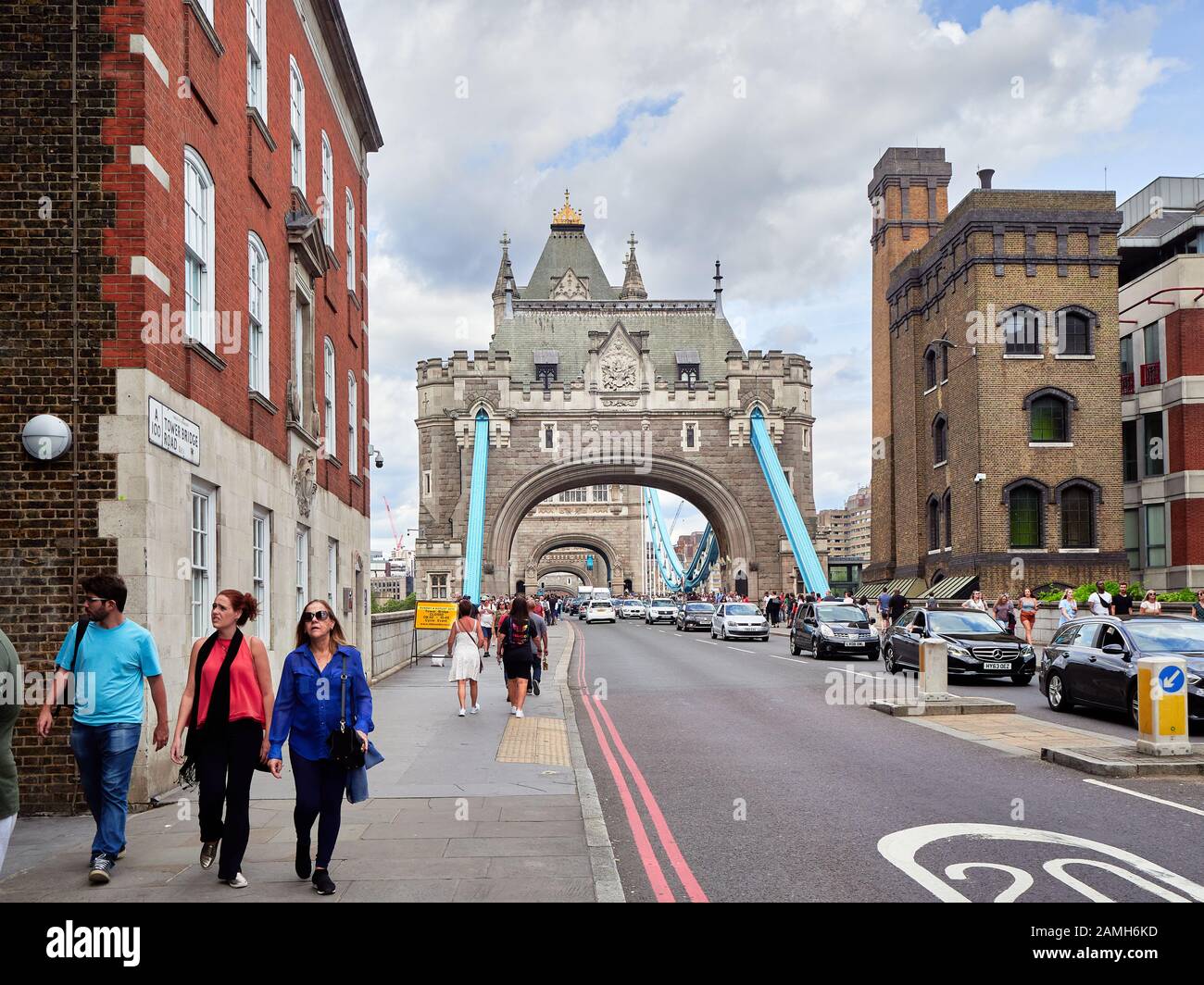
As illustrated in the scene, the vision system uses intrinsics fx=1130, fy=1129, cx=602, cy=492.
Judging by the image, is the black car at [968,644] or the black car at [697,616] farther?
the black car at [697,616]

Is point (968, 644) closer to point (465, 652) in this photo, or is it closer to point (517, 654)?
point (517, 654)

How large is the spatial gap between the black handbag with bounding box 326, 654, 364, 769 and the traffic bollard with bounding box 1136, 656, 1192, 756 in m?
7.87

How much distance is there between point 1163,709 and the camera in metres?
10.8

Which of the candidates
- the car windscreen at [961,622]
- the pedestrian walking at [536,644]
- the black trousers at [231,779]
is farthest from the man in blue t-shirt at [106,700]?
the car windscreen at [961,622]

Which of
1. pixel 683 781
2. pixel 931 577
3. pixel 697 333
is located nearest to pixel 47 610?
pixel 683 781

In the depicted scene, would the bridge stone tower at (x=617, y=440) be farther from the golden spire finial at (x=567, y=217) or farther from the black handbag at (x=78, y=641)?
the black handbag at (x=78, y=641)

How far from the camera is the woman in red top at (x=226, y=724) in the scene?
6.72m

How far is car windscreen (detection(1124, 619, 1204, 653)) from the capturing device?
1406 cm

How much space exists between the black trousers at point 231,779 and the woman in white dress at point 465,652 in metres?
8.49

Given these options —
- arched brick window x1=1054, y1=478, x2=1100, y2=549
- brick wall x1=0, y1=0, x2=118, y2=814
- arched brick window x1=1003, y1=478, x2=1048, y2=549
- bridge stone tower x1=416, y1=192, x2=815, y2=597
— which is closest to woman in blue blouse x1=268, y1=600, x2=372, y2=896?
brick wall x1=0, y1=0, x2=118, y2=814

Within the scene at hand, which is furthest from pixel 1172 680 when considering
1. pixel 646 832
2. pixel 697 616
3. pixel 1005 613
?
pixel 697 616

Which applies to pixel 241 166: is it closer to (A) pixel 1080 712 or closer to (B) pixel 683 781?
(B) pixel 683 781

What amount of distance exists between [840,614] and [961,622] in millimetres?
8528
